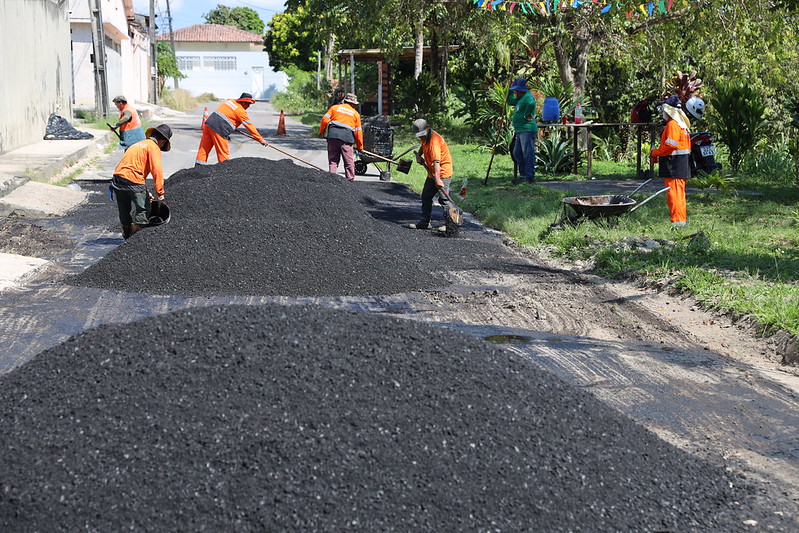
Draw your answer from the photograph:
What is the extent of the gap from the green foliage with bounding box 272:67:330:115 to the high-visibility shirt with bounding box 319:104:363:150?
94.4 ft

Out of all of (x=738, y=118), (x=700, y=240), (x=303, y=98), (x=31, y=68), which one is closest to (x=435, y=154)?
(x=700, y=240)

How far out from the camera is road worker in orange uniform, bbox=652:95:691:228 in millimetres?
10203

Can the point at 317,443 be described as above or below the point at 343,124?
below

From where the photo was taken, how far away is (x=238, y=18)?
363 ft

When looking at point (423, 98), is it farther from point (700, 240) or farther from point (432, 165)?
point (700, 240)

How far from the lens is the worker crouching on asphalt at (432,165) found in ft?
35.9

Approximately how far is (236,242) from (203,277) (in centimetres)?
70

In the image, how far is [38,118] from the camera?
21422 millimetres

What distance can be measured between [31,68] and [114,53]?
21.8 m

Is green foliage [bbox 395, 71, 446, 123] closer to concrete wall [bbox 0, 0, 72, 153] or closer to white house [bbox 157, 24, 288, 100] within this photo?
concrete wall [bbox 0, 0, 72, 153]

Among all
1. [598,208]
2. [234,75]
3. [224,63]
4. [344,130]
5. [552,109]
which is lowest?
[598,208]

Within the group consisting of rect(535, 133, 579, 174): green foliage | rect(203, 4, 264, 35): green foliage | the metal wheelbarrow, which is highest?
rect(203, 4, 264, 35): green foliage

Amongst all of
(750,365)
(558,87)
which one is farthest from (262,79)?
(750,365)

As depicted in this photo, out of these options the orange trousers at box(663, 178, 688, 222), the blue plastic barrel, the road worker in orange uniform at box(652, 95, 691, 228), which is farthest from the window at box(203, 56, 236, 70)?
the orange trousers at box(663, 178, 688, 222)
